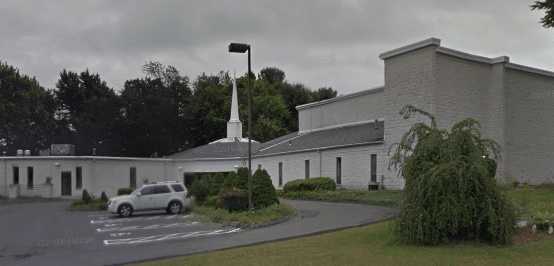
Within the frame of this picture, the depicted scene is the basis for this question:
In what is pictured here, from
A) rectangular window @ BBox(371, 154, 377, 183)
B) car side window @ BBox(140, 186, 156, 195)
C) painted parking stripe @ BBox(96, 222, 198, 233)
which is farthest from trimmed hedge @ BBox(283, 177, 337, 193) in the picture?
painted parking stripe @ BBox(96, 222, 198, 233)

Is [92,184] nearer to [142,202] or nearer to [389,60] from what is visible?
[142,202]

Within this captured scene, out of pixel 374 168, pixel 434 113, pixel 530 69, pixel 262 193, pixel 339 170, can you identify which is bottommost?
pixel 262 193

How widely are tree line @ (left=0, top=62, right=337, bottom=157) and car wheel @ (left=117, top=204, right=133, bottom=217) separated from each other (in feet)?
108

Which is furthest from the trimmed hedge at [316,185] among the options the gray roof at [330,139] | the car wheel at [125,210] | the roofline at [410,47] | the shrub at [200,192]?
the car wheel at [125,210]

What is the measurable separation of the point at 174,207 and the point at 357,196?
917 cm

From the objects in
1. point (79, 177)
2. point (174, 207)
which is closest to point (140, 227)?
point (174, 207)

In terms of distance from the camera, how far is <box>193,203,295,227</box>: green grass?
2144 cm

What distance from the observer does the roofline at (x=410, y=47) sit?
30.4m

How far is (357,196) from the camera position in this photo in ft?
96.0

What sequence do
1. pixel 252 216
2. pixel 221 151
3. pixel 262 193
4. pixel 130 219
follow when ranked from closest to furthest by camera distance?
pixel 252 216, pixel 262 193, pixel 130 219, pixel 221 151

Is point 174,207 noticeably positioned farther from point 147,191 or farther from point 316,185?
point 316,185

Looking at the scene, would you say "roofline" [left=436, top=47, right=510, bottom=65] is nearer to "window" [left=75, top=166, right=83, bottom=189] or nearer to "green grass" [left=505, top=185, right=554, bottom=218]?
"green grass" [left=505, top=185, right=554, bottom=218]

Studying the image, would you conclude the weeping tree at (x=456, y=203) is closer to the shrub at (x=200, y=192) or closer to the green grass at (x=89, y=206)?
the shrub at (x=200, y=192)

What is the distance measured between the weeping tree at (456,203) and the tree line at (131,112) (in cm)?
5164
